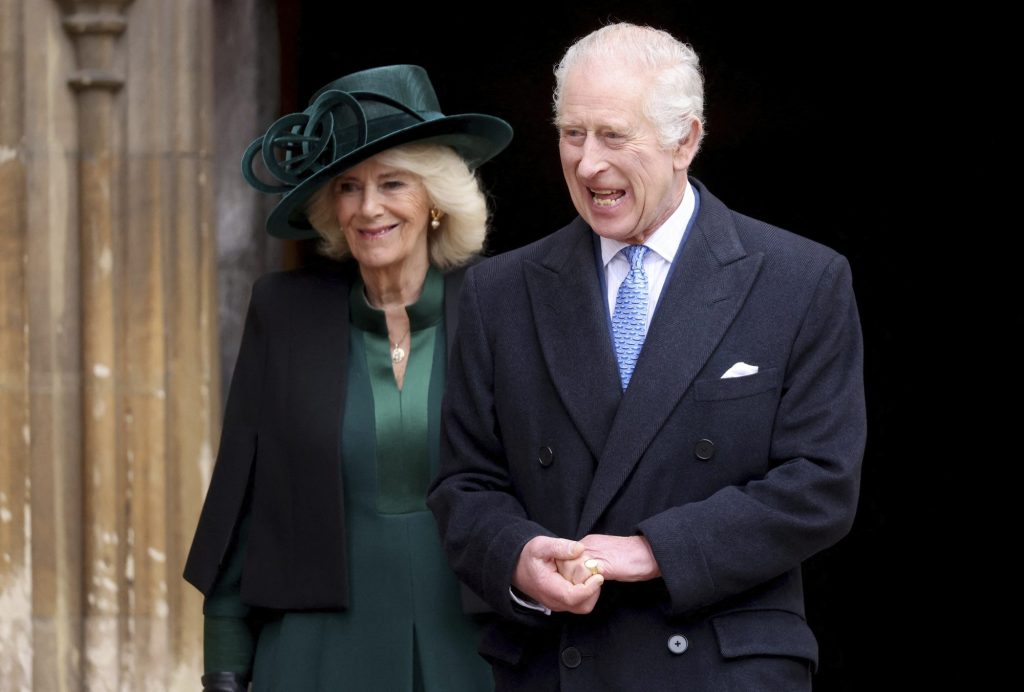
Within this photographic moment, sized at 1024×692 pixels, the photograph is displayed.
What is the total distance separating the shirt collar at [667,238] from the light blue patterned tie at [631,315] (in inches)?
0.7

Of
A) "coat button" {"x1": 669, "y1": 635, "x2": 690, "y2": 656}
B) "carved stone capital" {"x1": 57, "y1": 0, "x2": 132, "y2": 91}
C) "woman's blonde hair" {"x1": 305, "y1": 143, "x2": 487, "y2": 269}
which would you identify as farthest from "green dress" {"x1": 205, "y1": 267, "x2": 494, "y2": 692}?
"carved stone capital" {"x1": 57, "y1": 0, "x2": 132, "y2": 91}

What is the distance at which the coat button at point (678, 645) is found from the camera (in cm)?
285

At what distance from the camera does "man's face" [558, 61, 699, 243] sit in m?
2.87

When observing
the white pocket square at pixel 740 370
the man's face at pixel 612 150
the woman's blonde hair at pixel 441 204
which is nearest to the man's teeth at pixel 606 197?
the man's face at pixel 612 150

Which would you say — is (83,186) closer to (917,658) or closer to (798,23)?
(798,23)

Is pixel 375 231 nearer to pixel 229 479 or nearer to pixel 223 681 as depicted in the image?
pixel 229 479

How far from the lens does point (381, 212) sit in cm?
391

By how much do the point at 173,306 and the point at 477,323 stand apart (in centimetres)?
209

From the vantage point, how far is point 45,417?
502 cm

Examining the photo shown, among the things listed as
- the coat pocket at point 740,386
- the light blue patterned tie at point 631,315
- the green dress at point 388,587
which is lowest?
the green dress at point 388,587

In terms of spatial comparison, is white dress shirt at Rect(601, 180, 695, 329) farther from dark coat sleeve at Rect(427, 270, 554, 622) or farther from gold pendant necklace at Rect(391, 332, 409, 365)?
gold pendant necklace at Rect(391, 332, 409, 365)

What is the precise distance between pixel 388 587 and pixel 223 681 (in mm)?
389

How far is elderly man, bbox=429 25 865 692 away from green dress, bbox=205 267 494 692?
2.45 ft

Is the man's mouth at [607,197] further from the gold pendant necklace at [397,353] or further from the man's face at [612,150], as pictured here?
the gold pendant necklace at [397,353]
